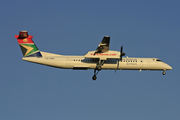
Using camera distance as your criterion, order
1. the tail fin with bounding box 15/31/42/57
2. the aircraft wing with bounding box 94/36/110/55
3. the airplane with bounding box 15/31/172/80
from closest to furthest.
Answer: the aircraft wing with bounding box 94/36/110/55
the airplane with bounding box 15/31/172/80
the tail fin with bounding box 15/31/42/57

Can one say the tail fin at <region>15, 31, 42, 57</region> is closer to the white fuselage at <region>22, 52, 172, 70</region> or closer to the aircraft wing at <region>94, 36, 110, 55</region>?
the white fuselage at <region>22, 52, 172, 70</region>

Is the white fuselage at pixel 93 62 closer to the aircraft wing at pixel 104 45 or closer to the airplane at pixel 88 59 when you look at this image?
the airplane at pixel 88 59

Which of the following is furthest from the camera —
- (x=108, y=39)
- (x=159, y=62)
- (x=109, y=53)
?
(x=159, y=62)

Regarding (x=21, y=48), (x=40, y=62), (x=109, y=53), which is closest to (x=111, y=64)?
(x=109, y=53)

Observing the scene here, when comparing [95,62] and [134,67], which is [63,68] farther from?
[134,67]

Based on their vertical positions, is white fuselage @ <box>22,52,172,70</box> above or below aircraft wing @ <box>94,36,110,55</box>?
below

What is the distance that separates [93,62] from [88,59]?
794 millimetres

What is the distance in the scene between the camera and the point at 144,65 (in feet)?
156

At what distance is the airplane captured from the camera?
45250 millimetres

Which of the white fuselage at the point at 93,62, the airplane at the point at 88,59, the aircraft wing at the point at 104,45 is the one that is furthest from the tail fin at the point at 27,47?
the aircraft wing at the point at 104,45

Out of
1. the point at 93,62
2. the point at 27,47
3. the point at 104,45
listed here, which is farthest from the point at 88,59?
the point at 27,47

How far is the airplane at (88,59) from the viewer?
45250mm

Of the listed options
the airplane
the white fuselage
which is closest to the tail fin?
the airplane

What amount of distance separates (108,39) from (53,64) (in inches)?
334
